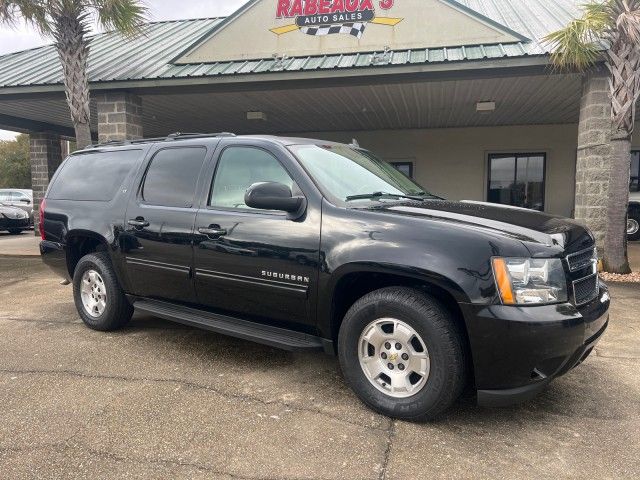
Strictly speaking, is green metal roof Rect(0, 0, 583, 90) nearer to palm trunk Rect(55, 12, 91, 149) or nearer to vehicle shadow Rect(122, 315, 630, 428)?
palm trunk Rect(55, 12, 91, 149)

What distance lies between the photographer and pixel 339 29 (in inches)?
351

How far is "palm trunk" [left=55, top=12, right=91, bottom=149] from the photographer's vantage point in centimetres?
875

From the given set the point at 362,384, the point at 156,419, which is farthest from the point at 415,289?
the point at 156,419

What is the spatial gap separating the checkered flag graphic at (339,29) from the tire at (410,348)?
23.4 ft

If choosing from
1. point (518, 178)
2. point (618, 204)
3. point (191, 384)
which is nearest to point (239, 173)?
point (191, 384)

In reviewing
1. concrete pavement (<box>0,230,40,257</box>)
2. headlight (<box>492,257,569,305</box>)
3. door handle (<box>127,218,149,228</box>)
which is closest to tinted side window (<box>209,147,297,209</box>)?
door handle (<box>127,218,149,228</box>)

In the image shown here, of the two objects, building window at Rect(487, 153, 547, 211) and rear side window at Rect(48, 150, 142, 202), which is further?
building window at Rect(487, 153, 547, 211)

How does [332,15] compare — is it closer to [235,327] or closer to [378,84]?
[378,84]

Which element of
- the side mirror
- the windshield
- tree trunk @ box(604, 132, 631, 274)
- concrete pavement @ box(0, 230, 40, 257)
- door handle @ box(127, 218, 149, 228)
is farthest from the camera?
concrete pavement @ box(0, 230, 40, 257)

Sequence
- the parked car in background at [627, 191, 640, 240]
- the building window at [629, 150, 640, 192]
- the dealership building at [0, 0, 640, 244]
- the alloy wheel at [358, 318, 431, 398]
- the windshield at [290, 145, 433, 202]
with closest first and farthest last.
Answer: the alloy wheel at [358, 318, 431, 398], the windshield at [290, 145, 433, 202], the dealership building at [0, 0, 640, 244], the parked car in background at [627, 191, 640, 240], the building window at [629, 150, 640, 192]

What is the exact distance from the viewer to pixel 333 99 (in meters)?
10.6

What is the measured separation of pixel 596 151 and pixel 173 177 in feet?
22.7

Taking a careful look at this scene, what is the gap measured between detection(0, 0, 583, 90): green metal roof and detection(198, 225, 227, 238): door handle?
18.0 ft

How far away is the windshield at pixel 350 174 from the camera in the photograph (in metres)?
3.43
